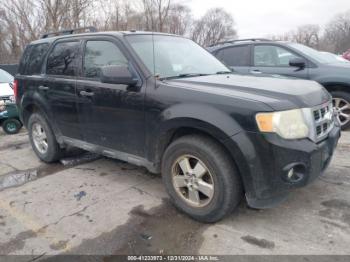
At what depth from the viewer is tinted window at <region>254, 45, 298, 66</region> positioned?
653 cm

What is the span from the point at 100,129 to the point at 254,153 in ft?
6.62

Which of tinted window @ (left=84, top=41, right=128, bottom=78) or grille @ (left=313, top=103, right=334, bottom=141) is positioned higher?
tinted window @ (left=84, top=41, right=128, bottom=78)

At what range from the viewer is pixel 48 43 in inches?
189

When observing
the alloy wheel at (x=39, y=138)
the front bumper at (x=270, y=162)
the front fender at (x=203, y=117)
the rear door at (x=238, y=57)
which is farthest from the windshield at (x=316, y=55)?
the alloy wheel at (x=39, y=138)

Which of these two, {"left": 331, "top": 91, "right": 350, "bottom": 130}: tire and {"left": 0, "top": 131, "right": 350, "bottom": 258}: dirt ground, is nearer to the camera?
{"left": 0, "top": 131, "right": 350, "bottom": 258}: dirt ground

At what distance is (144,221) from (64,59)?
8.21 feet

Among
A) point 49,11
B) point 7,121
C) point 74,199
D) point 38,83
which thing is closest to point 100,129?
point 74,199

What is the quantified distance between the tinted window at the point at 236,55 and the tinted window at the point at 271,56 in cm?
21

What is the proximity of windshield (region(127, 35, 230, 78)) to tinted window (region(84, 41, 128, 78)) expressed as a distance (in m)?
0.22

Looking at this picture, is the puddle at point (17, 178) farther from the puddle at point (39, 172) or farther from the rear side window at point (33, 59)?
the rear side window at point (33, 59)

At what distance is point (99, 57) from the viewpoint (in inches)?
156

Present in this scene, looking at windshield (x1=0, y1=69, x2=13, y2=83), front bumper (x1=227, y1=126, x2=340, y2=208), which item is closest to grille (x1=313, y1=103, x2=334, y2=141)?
front bumper (x1=227, y1=126, x2=340, y2=208)

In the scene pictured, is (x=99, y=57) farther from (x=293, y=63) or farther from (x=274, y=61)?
(x=274, y=61)

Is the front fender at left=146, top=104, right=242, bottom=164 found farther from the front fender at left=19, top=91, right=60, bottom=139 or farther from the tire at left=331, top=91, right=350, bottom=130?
the tire at left=331, top=91, right=350, bottom=130
